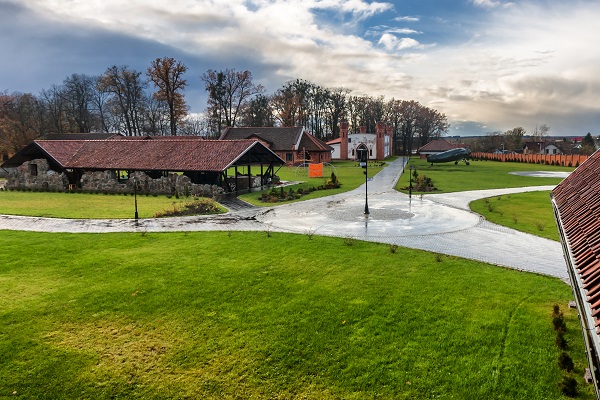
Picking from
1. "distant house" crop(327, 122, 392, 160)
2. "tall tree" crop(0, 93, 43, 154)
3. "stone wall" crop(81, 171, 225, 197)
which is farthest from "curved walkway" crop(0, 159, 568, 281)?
"distant house" crop(327, 122, 392, 160)

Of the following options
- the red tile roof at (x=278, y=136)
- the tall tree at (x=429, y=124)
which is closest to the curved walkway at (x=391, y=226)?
the red tile roof at (x=278, y=136)

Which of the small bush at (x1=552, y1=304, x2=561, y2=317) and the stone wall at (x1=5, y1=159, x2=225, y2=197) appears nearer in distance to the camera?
the small bush at (x1=552, y1=304, x2=561, y2=317)

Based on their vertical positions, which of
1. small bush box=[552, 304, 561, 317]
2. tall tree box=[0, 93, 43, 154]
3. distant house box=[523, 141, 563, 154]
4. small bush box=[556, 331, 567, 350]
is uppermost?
tall tree box=[0, 93, 43, 154]

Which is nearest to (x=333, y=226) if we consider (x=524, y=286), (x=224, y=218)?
(x=224, y=218)

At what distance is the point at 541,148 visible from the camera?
10075cm

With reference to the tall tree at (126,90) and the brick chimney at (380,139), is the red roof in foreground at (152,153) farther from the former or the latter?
the brick chimney at (380,139)

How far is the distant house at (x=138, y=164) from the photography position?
98.1 feet

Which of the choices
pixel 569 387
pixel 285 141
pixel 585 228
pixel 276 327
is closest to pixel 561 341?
pixel 569 387

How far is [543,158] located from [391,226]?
63.9m

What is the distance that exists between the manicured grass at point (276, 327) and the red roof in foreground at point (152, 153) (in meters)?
17.5

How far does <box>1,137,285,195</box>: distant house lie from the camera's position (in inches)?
1177

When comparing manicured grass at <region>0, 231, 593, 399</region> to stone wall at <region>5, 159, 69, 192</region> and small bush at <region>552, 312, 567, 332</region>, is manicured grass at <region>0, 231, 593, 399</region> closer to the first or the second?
small bush at <region>552, 312, 567, 332</region>

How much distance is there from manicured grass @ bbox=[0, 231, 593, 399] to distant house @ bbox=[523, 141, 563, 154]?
99663 mm

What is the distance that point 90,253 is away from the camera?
13.6 m
